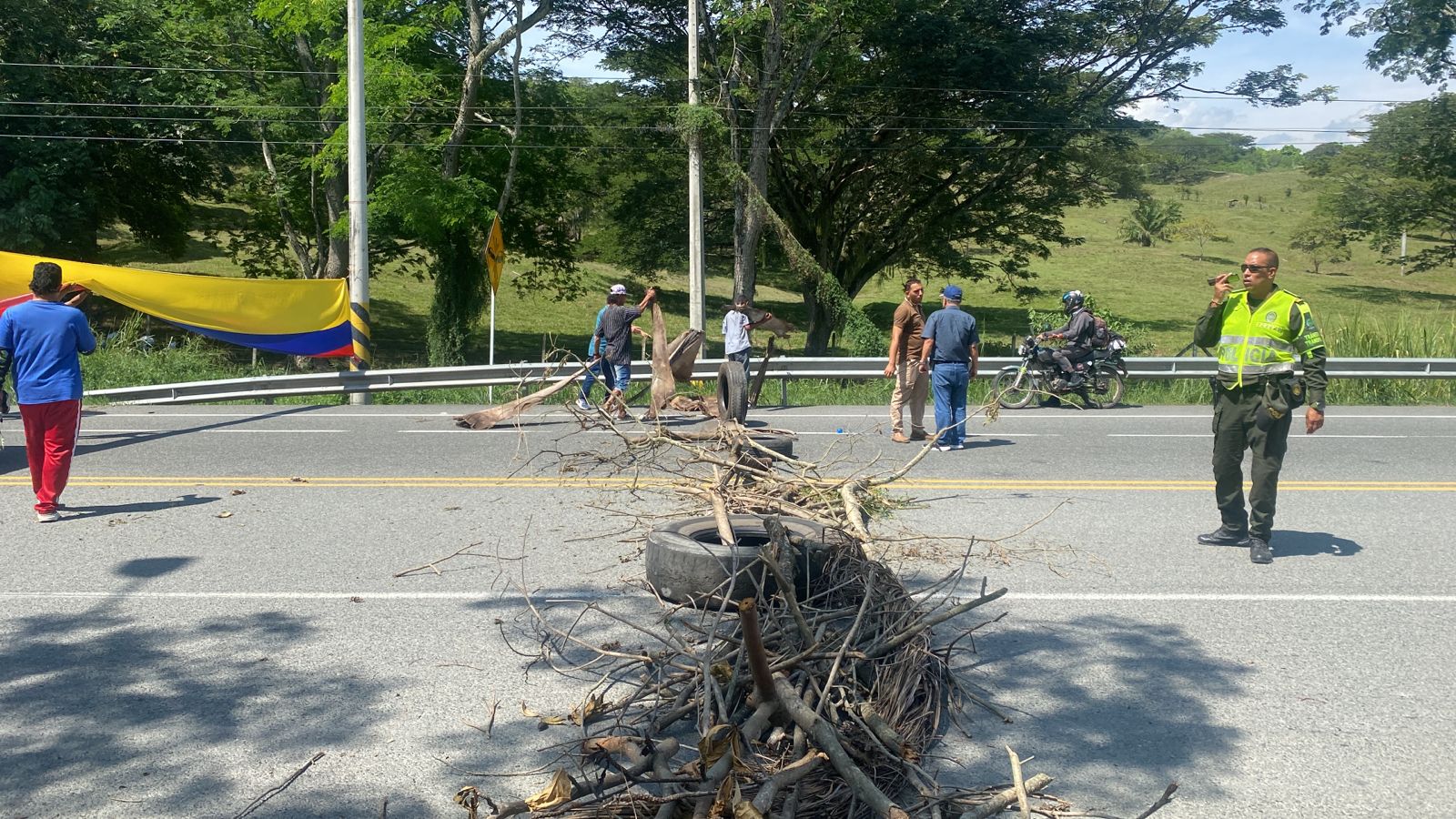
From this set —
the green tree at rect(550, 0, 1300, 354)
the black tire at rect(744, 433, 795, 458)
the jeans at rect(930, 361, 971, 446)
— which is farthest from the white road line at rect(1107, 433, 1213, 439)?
the green tree at rect(550, 0, 1300, 354)

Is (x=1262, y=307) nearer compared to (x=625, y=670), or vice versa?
(x=625, y=670)

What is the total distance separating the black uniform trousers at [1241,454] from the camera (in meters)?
7.51

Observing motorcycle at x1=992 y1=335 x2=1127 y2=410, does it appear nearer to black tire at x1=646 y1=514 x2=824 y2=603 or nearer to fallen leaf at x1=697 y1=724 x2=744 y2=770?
black tire at x1=646 y1=514 x2=824 y2=603

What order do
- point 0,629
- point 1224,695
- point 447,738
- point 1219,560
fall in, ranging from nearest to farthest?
1. point 447,738
2. point 1224,695
3. point 0,629
4. point 1219,560

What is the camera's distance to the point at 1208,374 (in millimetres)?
18453

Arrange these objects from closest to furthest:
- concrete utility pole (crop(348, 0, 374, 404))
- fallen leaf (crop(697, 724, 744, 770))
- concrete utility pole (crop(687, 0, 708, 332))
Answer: fallen leaf (crop(697, 724, 744, 770)), concrete utility pole (crop(348, 0, 374, 404)), concrete utility pole (crop(687, 0, 708, 332))

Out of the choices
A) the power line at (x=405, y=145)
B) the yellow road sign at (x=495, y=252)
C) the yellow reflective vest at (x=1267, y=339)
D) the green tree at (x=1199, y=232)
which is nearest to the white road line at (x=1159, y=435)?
the yellow reflective vest at (x=1267, y=339)

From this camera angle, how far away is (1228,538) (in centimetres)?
785

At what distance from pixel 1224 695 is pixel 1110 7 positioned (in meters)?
28.4

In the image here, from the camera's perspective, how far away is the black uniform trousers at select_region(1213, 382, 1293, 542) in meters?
7.51

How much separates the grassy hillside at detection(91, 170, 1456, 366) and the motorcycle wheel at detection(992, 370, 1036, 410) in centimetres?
692

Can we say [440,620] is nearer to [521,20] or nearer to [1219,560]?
[1219,560]

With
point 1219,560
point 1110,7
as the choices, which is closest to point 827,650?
point 1219,560

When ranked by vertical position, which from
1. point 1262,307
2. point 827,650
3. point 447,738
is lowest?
point 447,738
